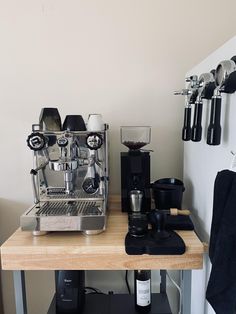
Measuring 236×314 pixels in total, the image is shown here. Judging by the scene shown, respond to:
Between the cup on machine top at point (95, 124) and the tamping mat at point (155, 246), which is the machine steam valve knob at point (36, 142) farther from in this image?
the tamping mat at point (155, 246)

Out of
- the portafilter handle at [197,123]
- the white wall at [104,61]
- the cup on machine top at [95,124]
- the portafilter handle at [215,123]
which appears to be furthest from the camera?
the white wall at [104,61]

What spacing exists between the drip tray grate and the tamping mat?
0.16m

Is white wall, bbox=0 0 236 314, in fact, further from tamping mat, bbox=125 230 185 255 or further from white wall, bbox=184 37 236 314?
tamping mat, bbox=125 230 185 255

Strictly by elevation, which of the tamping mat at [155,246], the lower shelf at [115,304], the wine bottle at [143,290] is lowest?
the lower shelf at [115,304]

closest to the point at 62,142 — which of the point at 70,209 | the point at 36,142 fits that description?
the point at 36,142

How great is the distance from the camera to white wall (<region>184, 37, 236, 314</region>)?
2.36 ft

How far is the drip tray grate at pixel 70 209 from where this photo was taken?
2.98 feet

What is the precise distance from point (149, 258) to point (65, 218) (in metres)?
0.30

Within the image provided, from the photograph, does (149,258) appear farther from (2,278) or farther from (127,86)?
(2,278)

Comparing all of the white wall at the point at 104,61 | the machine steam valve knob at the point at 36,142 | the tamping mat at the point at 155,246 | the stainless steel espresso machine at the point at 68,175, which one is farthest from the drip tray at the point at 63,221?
the white wall at the point at 104,61

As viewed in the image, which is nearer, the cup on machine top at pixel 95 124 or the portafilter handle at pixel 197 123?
the portafilter handle at pixel 197 123

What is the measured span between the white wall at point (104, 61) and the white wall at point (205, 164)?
15 cm

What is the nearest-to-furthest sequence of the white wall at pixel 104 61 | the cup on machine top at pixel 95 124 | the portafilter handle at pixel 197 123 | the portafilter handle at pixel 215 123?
the portafilter handle at pixel 215 123 → the portafilter handle at pixel 197 123 → the cup on machine top at pixel 95 124 → the white wall at pixel 104 61

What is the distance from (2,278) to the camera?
1.37m
